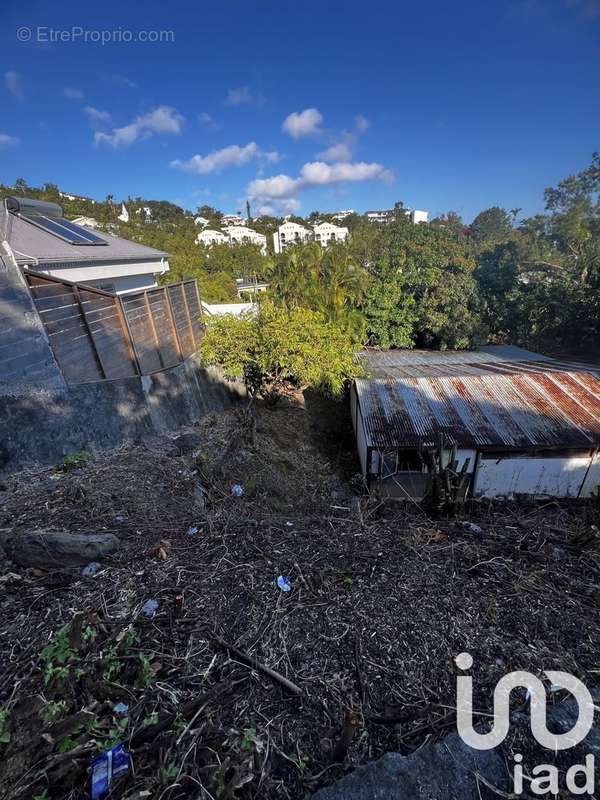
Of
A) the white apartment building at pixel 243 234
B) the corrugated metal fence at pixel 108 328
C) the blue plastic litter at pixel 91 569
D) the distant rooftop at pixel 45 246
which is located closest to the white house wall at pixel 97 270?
the distant rooftop at pixel 45 246

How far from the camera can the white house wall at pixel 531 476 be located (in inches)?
321

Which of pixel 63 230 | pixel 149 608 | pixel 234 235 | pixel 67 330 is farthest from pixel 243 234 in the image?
pixel 149 608

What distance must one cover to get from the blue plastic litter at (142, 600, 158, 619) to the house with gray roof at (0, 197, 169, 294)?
8226 millimetres

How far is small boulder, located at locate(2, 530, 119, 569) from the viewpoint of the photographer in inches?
115

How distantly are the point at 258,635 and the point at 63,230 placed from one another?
43.9 feet

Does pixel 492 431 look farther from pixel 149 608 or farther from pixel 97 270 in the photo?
pixel 97 270

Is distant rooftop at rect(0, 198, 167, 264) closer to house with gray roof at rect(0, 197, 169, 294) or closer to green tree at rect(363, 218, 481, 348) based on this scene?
house with gray roof at rect(0, 197, 169, 294)

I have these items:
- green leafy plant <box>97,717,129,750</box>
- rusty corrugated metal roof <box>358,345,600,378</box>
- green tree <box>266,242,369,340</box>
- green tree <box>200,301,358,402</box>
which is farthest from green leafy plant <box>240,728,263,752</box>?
green tree <box>266,242,369,340</box>

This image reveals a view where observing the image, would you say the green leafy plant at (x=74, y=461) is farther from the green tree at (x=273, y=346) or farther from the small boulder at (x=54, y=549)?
the green tree at (x=273, y=346)

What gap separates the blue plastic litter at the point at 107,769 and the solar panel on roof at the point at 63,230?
12.3m

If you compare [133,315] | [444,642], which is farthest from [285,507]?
[133,315]

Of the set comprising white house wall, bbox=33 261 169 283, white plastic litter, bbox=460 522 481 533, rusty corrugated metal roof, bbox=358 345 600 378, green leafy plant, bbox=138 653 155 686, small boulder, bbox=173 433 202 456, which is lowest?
rusty corrugated metal roof, bbox=358 345 600 378

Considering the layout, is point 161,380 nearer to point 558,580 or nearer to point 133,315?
point 133,315

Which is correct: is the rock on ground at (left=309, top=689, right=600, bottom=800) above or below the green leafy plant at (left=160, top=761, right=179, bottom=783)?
below
